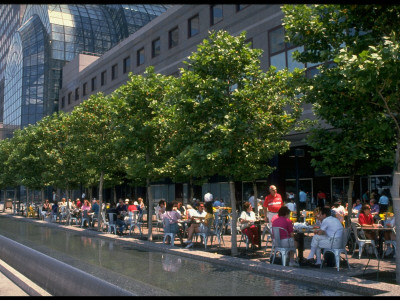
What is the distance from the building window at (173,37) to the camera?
3266cm

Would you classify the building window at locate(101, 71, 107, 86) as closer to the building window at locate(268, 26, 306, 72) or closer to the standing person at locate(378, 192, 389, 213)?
the building window at locate(268, 26, 306, 72)

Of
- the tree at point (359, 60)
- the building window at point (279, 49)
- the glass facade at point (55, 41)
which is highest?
the glass facade at point (55, 41)

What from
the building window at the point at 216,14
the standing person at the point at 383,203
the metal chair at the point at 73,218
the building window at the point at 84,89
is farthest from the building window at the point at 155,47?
the standing person at the point at 383,203

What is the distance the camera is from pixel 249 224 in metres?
13.0

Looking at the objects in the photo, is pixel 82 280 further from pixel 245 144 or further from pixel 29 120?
pixel 29 120

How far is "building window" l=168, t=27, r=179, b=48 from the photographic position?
107ft

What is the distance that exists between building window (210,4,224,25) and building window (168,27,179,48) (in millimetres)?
4971

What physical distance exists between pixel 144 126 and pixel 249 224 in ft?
19.3

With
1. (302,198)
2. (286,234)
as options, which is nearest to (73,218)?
(302,198)

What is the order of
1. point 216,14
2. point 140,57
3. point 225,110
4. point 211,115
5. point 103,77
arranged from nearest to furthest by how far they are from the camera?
point 225,110 → point 211,115 → point 216,14 → point 140,57 → point 103,77

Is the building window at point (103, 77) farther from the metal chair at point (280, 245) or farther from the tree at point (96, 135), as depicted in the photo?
the metal chair at point (280, 245)

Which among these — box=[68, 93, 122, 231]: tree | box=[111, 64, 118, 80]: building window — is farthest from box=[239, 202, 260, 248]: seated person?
box=[111, 64, 118, 80]: building window

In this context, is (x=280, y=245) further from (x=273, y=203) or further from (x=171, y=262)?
(x=171, y=262)

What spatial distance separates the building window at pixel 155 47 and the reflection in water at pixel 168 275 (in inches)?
905
